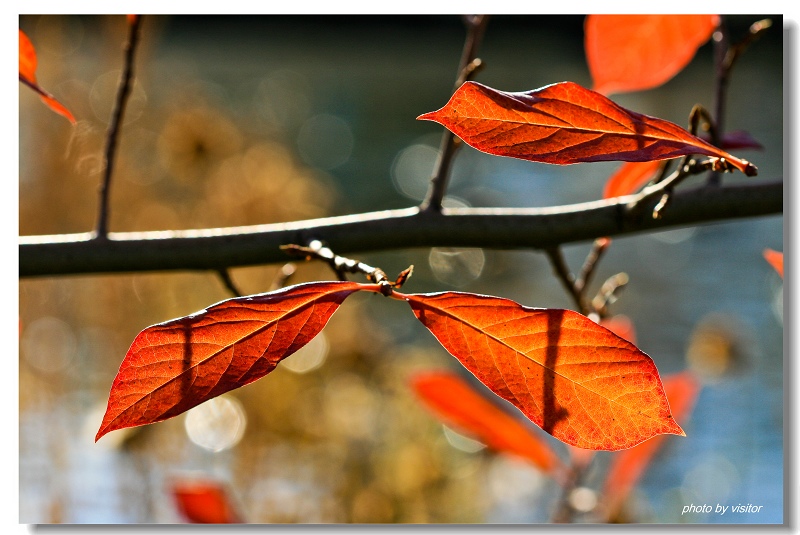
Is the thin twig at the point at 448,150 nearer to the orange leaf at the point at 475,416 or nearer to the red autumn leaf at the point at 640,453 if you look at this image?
the orange leaf at the point at 475,416

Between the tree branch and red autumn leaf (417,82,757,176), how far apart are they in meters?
0.09

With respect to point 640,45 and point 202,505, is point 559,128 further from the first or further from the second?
point 202,505

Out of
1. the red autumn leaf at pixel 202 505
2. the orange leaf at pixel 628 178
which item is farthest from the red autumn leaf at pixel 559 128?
the red autumn leaf at pixel 202 505

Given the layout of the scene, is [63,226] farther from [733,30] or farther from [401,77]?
[401,77]

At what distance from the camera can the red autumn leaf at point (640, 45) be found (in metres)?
0.39

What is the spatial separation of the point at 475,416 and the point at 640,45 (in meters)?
0.22

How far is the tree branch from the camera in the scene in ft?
0.96

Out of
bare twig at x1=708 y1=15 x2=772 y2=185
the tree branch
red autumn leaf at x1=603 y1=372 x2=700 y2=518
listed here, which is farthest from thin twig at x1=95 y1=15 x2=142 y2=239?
red autumn leaf at x1=603 y1=372 x2=700 y2=518

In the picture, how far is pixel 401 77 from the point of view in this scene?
279 cm

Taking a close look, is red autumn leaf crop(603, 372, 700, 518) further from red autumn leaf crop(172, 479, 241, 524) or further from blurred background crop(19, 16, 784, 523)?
red autumn leaf crop(172, 479, 241, 524)

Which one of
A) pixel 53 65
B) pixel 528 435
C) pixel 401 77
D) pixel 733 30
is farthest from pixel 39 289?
pixel 401 77

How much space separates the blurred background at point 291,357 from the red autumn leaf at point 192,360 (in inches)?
14.7

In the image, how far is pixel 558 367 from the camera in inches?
8.0

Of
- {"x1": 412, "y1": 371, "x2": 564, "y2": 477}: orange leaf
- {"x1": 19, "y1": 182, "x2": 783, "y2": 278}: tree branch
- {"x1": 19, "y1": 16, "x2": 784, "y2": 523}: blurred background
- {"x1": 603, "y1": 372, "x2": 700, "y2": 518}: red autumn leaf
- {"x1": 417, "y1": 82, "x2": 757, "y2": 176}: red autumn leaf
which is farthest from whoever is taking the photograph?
{"x1": 19, "y1": 16, "x2": 784, "y2": 523}: blurred background
